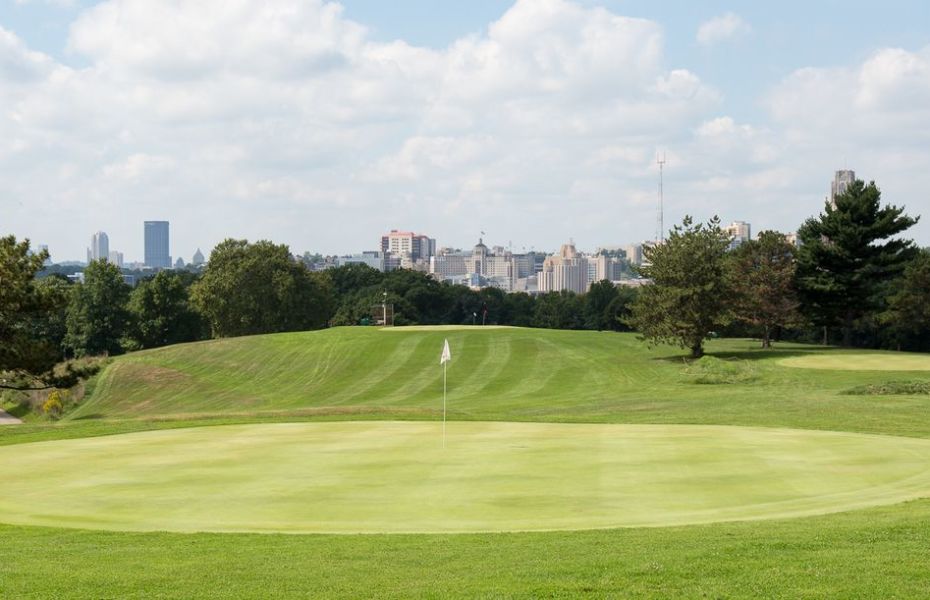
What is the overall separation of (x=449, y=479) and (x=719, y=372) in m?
36.0

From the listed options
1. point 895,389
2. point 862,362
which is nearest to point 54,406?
point 895,389

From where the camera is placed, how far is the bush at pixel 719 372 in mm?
49312

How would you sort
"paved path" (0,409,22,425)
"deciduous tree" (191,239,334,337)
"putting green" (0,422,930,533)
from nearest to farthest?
"putting green" (0,422,930,533)
"paved path" (0,409,22,425)
"deciduous tree" (191,239,334,337)

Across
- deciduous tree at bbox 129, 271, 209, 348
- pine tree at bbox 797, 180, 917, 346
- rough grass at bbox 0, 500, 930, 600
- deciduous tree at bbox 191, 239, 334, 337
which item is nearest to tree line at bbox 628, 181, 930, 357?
pine tree at bbox 797, 180, 917, 346

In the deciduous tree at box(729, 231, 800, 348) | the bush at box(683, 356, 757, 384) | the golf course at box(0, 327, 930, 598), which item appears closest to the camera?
the golf course at box(0, 327, 930, 598)

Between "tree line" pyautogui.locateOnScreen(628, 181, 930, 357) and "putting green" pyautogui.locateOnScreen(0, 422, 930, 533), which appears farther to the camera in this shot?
"tree line" pyautogui.locateOnScreen(628, 181, 930, 357)

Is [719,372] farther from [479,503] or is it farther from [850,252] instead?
[479,503]

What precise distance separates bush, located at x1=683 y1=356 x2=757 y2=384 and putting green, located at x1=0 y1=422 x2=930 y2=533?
2491 centimetres

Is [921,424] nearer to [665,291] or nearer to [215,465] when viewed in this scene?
[215,465]

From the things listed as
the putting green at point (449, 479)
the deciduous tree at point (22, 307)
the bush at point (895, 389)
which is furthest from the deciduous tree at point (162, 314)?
the putting green at point (449, 479)

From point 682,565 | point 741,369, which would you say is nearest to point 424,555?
point 682,565

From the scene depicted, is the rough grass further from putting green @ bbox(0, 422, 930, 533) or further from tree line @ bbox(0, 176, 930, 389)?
tree line @ bbox(0, 176, 930, 389)

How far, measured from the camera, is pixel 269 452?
69.3 ft

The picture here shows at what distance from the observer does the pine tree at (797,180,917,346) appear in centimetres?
6962
